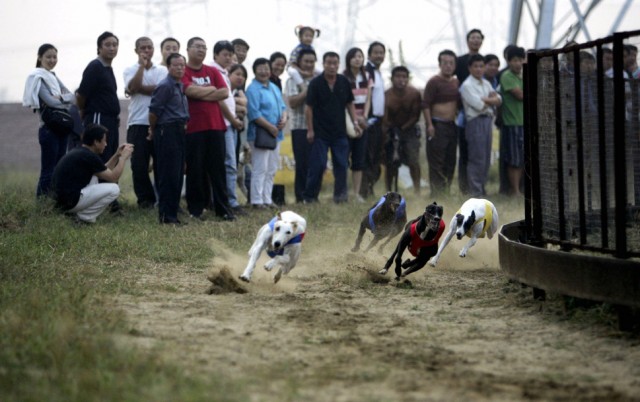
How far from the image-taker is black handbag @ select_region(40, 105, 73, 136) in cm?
1234

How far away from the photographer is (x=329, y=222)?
1286cm

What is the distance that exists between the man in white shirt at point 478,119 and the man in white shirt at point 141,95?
4.97 metres

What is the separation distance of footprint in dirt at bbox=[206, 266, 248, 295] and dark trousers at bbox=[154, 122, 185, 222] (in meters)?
4.47

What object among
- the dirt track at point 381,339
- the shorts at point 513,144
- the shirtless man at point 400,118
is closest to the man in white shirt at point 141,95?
the shirtless man at point 400,118

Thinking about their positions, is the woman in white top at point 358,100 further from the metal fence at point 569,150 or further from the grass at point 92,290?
the metal fence at point 569,150

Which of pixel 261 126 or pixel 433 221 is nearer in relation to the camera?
pixel 433 221

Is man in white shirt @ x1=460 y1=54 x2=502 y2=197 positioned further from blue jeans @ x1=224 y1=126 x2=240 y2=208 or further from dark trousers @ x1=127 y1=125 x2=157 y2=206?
dark trousers @ x1=127 y1=125 x2=157 y2=206

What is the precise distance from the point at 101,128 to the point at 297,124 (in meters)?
4.30

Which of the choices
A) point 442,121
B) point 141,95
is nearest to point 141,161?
point 141,95

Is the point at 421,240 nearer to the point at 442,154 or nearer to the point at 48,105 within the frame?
the point at 48,105

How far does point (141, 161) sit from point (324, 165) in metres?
3.06

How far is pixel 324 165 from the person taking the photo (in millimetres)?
15328

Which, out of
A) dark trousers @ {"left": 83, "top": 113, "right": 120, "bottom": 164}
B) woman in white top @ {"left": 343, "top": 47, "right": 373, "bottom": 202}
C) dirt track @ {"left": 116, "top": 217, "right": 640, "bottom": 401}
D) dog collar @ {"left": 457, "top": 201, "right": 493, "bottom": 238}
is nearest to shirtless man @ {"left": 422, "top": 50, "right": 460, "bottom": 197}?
woman in white top @ {"left": 343, "top": 47, "right": 373, "bottom": 202}

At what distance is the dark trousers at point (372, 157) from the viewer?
16297 millimetres
